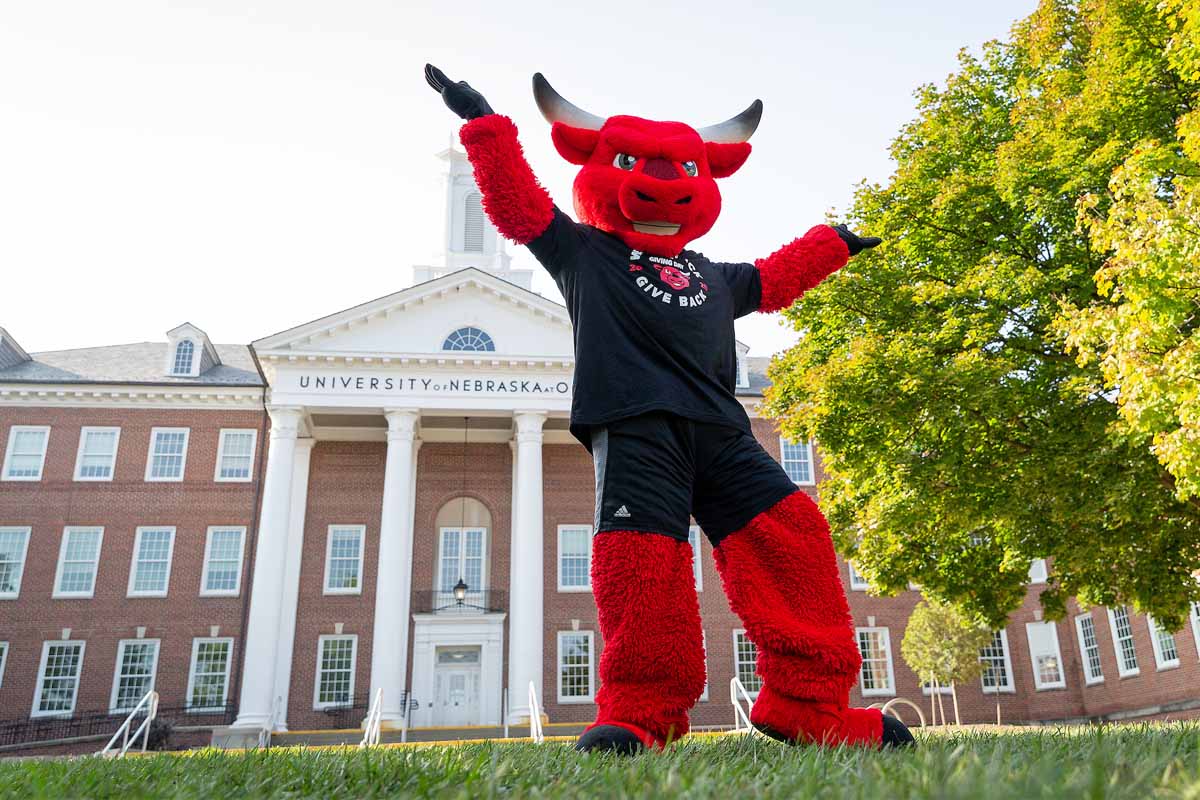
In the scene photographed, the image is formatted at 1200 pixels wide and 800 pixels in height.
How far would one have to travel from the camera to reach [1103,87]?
412 inches

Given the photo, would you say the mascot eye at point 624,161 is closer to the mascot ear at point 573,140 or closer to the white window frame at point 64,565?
the mascot ear at point 573,140

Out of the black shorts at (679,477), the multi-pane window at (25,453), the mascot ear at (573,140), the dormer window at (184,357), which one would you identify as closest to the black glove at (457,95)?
the mascot ear at (573,140)

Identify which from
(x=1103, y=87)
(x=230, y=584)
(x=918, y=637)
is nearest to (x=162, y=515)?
(x=230, y=584)

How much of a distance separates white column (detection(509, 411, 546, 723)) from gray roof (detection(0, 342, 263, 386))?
894 cm

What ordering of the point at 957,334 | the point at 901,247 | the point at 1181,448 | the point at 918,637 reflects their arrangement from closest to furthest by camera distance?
the point at 1181,448
the point at 957,334
the point at 901,247
the point at 918,637

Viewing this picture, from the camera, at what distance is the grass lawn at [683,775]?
1.66m

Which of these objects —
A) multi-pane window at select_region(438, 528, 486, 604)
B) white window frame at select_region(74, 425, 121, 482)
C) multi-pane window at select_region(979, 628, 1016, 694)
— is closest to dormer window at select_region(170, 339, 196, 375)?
white window frame at select_region(74, 425, 121, 482)

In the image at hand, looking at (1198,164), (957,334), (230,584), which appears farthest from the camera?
(230,584)

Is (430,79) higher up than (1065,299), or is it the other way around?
(1065,299)

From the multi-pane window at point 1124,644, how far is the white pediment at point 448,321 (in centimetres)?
1666

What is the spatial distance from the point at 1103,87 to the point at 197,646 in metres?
24.0

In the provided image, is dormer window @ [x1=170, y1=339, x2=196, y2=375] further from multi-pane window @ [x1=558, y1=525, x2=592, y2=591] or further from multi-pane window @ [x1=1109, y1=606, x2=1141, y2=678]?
multi-pane window @ [x1=1109, y1=606, x2=1141, y2=678]

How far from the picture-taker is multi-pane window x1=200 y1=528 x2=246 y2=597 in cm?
2516

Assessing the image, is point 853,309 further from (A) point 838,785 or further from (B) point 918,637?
(B) point 918,637
